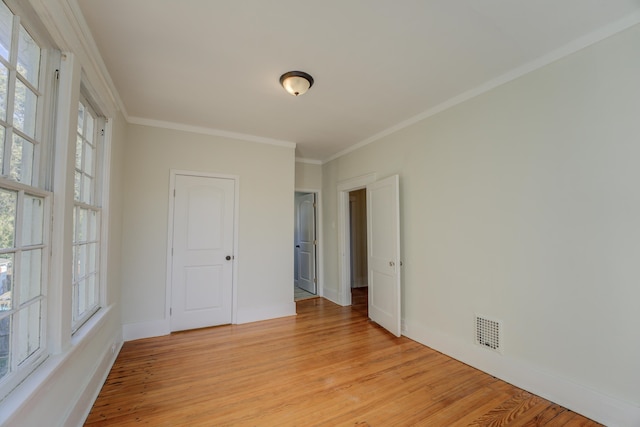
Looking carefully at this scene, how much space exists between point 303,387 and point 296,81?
2586 millimetres

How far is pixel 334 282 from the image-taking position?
4848 mm

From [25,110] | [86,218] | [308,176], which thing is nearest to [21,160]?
[25,110]

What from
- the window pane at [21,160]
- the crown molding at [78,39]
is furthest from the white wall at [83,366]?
the window pane at [21,160]

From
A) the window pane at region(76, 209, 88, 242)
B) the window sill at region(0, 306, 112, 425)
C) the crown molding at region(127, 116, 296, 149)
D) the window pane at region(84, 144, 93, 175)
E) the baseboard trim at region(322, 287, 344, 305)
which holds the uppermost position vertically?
the crown molding at region(127, 116, 296, 149)

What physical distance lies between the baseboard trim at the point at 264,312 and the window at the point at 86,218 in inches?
67.2

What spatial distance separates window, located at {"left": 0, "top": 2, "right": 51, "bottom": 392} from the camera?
1188 millimetres

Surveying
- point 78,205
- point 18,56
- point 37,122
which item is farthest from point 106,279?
point 18,56

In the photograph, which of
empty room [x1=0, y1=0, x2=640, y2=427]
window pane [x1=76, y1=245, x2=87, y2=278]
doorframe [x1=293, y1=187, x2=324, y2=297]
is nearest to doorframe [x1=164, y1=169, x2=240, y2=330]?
empty room [x1=0, y1=0, x2=640, y2=427]

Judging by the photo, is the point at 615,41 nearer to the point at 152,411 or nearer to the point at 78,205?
the point at 78,205

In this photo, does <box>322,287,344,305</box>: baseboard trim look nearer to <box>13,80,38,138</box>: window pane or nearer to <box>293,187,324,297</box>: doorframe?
<box>293,187,324,297</box>: doorframe

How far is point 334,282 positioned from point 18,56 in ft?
14.4

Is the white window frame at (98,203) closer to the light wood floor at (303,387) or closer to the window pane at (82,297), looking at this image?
the window pane at (82,297)

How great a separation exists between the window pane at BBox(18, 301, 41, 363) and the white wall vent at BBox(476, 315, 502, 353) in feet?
10.5

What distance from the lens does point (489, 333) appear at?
2479mm
